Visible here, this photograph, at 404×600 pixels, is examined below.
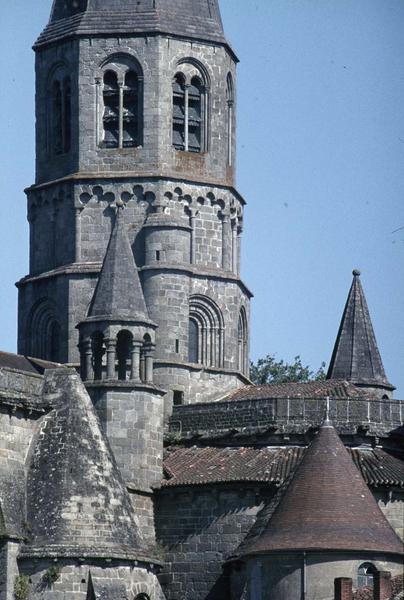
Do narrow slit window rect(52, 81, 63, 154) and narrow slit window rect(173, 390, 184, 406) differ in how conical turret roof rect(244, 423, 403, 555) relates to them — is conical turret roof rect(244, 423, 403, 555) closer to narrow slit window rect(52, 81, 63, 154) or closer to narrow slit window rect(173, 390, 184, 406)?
narrow slit window rect(173, 390, 184, 406)

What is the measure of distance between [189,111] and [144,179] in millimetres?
3161

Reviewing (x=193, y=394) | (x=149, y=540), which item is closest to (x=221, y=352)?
(x=193, y=394)

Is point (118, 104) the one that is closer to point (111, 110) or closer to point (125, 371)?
point (111, 110)

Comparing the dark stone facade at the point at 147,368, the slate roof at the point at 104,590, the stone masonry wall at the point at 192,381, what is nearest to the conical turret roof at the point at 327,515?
the dark stone facade at the point at 147,368

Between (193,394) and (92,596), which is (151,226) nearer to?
(193,394)

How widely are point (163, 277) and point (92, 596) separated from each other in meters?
17.6

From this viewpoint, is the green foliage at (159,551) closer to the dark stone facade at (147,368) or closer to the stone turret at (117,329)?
the dark stone facade at (147,368)

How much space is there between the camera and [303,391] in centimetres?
10088

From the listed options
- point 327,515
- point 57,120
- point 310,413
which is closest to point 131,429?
point 310,413

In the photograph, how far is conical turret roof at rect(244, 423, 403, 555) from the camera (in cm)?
8838

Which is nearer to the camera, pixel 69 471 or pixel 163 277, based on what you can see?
pixel 69 471

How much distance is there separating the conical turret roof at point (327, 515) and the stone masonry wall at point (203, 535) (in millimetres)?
4000

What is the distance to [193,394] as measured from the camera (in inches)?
4058

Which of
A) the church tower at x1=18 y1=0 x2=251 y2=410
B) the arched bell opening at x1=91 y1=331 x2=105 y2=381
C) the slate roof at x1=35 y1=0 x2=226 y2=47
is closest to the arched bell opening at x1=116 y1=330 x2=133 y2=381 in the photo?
the arched bell opening at x1=91 y1=331 x2=105 y2=381
